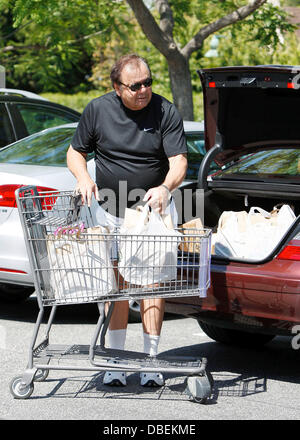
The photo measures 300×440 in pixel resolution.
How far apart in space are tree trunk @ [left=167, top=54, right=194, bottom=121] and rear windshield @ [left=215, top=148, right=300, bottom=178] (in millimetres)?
5427

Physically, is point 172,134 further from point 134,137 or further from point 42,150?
point 42,150

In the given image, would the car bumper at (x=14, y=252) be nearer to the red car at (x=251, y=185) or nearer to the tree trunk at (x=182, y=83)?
the red car at (x=251, y=185)

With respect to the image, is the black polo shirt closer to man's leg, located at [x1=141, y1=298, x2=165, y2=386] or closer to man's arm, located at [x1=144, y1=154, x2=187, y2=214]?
man's arm, located at [x1=144, y1=154, x2=187, y2=214]

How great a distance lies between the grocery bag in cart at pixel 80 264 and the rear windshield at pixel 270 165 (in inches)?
69.5

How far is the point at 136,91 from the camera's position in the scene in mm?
4504

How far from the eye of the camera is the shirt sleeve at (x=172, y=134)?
4.63 metres

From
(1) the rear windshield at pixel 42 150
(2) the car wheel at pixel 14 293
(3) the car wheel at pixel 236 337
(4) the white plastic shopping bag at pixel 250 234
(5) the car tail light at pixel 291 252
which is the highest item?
(5) the car tail light at pixel 291 252

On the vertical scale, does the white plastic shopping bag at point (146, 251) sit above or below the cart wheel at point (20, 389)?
above

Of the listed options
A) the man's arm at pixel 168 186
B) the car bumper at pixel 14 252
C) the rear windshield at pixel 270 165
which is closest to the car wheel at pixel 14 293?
the car bumper at pixel 14 252

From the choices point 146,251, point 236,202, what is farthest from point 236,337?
point 146,251

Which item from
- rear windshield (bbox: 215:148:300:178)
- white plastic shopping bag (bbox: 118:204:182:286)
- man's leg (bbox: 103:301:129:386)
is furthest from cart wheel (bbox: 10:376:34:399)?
rear windshield (bbox: 215:148:300:178)

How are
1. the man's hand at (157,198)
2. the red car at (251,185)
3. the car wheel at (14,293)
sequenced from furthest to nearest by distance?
the car wheel at (14,293)
the red car at (251,185)
the man's hand at (157,198)

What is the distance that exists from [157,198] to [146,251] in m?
0.30

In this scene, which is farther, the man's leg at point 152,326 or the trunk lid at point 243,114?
the trunk lid at point 243,114
